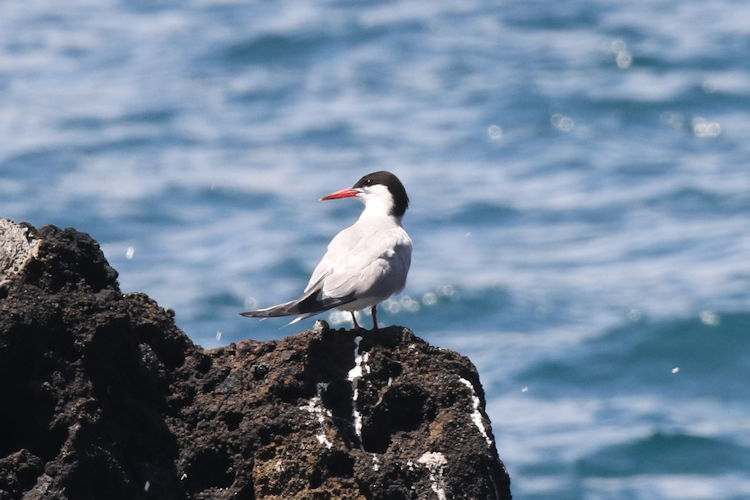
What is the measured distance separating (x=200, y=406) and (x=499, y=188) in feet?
54.5

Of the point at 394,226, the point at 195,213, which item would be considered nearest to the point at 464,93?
the point at 195,213

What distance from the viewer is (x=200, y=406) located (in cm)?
478

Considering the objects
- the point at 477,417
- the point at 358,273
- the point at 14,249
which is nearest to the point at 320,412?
the point at 477,417

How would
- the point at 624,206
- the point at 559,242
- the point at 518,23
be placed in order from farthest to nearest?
the point at 518,23, the point at 624,206, the point at 559,242

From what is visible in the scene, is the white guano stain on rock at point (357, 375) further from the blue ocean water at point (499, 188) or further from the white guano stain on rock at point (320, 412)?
the blue ocean water at point (499, 188)

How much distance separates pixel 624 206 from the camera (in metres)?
20.5

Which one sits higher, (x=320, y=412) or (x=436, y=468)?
(x=320, y=412)

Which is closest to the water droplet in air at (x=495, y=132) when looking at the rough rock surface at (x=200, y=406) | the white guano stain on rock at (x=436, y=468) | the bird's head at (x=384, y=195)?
the bird's head at (x=384, y=195)

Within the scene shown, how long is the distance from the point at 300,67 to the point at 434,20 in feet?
13.5

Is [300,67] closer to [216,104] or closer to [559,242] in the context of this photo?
[216,104]

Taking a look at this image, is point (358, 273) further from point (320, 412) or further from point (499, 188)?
point (499, 188)

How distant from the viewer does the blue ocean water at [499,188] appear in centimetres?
1599

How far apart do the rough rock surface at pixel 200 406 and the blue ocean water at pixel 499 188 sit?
9.49 metres

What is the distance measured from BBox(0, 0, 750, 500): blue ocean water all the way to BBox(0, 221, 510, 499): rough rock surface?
9490 millimetres
